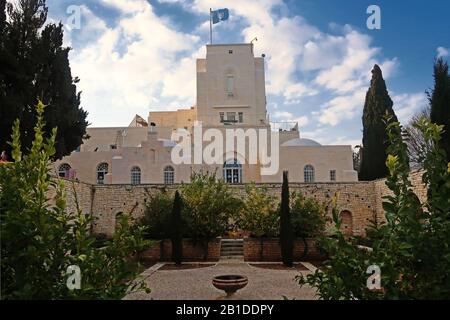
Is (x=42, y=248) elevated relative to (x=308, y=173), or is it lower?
lower

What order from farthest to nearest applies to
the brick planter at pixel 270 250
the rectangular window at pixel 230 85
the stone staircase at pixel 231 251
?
the rectangular window at pixel 230 85, the stone staircase at pixel 231 251, the brick planter at pixel 270 250

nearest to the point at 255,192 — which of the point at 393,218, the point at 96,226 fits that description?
the point at 96,226

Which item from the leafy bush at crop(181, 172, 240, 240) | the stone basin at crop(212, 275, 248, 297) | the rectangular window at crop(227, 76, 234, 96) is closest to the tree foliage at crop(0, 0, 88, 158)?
the leafy bush at crop(181, 172, 240, 240)

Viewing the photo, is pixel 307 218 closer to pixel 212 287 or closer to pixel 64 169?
pixel 212 287

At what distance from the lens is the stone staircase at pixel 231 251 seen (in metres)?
16.0

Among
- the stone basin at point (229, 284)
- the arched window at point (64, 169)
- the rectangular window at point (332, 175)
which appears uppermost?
the arched window at point (64, 169)

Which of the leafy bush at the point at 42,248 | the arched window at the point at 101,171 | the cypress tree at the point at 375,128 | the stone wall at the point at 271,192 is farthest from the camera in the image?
the arched window at the point at 101,171

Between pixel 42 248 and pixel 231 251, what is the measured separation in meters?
15.4

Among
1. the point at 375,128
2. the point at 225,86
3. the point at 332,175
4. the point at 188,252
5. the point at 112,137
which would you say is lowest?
the point at 188,252

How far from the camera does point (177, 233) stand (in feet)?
47.5

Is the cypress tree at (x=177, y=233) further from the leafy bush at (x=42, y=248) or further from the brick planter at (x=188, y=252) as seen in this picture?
the leafy bush at (x=42, y=248)

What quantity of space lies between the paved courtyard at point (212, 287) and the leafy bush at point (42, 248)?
5.25 meters

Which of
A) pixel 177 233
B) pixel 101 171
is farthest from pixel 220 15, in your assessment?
pixel 101 171
